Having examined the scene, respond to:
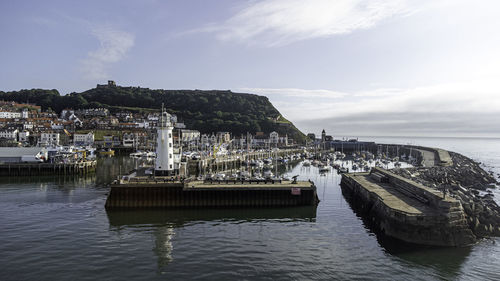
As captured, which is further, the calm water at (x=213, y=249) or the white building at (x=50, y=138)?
the white building at (x=50, y=138)

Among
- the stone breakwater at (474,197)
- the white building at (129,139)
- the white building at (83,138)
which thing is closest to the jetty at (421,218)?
the stone breakwater at (474,197)

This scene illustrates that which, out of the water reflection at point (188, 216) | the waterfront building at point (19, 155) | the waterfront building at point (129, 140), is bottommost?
the water reflection at point (188, 216)

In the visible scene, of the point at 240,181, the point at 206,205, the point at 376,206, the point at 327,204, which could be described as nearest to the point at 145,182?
the point at 206,205

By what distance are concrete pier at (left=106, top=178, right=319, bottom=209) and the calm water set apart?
130 cm

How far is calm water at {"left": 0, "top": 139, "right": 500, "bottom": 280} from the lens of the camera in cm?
1803

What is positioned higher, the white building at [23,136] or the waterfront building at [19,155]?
Answer: the white building at [23,136]

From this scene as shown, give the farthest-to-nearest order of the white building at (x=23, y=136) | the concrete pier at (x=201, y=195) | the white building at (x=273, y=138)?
the white building at (x=273, y=138) → the white building at (x=23, y=136) → the concrete pier at (x=201, y=195)

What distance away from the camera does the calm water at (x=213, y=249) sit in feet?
59.2

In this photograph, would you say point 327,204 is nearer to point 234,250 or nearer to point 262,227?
point 262,227

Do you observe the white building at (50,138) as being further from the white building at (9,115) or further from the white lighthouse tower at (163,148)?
the white lighthouse tower at (163,148)

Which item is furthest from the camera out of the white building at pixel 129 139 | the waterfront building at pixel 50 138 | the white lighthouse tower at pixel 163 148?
the white building at pixel 129 139

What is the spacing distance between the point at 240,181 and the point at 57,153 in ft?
204

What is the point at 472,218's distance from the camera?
2514cm

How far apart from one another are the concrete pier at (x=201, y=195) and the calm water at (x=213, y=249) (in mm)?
1304
